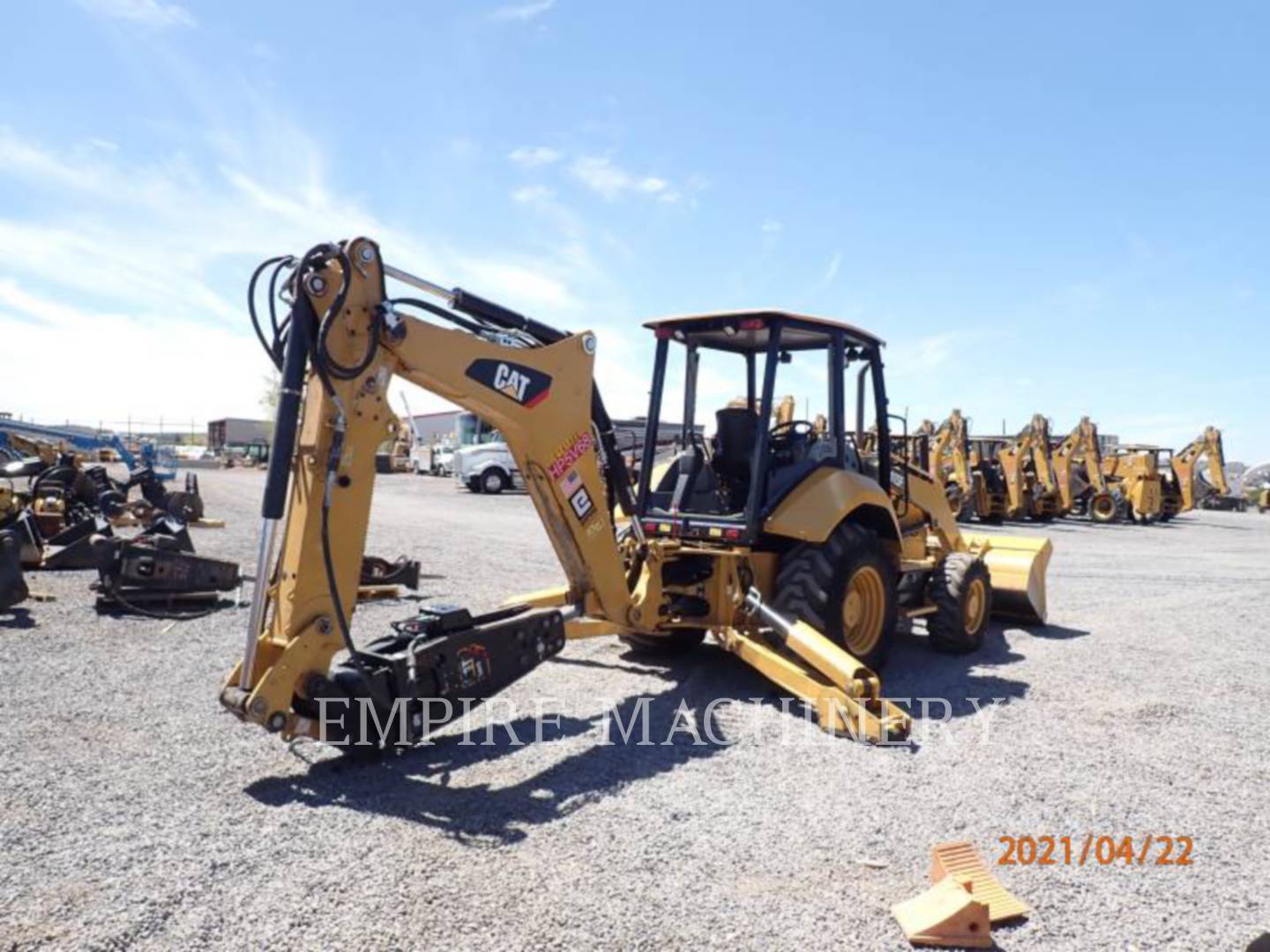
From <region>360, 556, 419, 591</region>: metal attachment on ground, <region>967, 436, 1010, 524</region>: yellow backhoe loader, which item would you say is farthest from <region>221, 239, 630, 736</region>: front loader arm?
<region>967, 436, 1010, 524</region>: yellow backhoe loader

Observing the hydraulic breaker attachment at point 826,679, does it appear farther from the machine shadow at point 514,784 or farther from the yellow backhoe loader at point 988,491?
the yellow backhoe loader at point 988,491

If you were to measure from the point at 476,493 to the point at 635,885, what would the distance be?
92.0 feet

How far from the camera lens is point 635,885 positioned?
3.44 meters

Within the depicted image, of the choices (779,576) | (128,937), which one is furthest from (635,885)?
(779,576)

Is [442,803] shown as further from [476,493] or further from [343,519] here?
[476,493]

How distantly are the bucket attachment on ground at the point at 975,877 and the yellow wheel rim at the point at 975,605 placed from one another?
13.8ft

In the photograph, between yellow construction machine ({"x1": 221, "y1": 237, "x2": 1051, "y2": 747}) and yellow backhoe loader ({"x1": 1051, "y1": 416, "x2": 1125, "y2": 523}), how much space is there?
792 inches

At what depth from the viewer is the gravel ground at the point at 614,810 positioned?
318cm

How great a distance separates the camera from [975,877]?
3.41m

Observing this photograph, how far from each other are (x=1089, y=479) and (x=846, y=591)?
2348 centimetres

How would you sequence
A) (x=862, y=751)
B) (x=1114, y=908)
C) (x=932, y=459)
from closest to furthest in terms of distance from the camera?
(x=1114, y=908) < (x=862, y=751) < (x=932, y=459)

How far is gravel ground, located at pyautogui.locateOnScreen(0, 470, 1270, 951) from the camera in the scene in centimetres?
318
